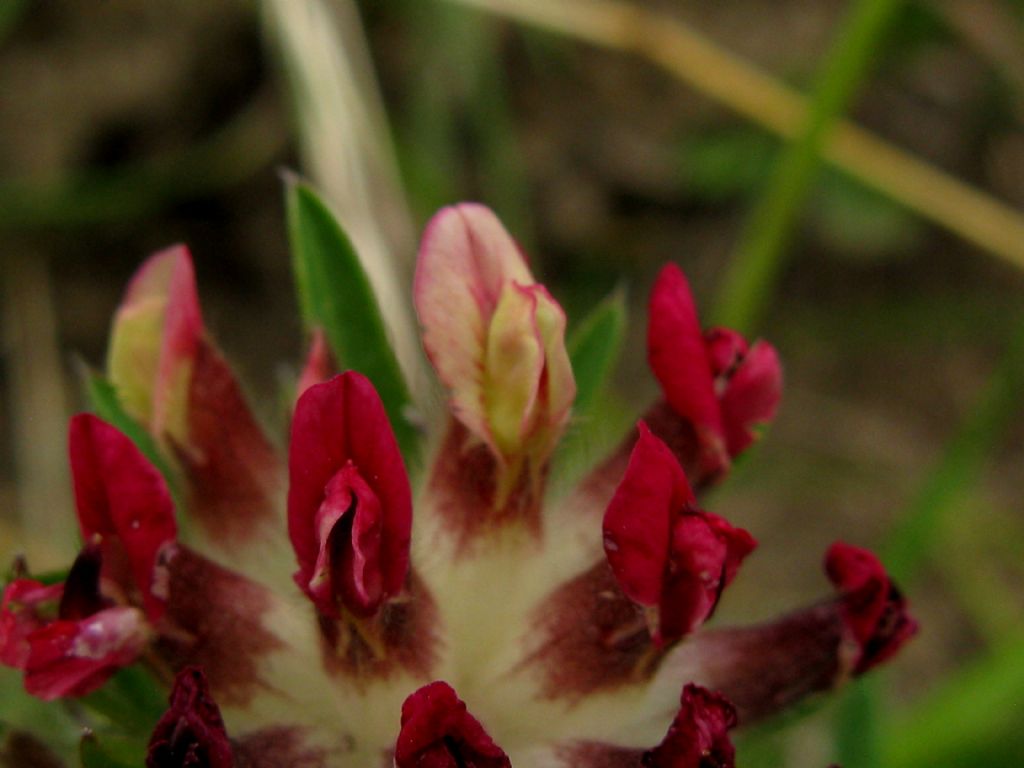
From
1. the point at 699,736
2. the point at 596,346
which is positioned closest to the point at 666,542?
the point at 699,736

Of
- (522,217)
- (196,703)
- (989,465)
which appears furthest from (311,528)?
(989,465)

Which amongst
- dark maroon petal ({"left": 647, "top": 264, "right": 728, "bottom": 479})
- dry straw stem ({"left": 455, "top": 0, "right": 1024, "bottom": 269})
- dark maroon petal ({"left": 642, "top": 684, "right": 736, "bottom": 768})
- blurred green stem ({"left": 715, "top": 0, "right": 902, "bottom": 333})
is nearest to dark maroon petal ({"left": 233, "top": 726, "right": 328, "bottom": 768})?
dark maroon petal ({"left": 642, "top": 684, "right": 736, "bottom": 768})

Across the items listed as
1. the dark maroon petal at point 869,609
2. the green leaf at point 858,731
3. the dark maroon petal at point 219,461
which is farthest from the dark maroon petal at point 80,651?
the green leaf at point 858,731

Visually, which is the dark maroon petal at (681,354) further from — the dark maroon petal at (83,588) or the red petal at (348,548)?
the dark maroon petal at (83,588)

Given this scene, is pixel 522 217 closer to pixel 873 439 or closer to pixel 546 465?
pixel 873 439

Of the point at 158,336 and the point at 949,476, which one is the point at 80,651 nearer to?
the point at 158,336

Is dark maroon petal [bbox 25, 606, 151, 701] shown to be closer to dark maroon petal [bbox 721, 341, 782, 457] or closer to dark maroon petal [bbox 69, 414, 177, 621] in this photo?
dark maroon petal [bbox 69, 414, 177, 621]

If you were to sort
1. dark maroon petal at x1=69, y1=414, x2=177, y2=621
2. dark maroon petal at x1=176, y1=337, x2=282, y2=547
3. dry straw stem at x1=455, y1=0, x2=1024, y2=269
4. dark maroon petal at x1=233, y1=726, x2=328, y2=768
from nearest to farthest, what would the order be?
1. dark maroon petal at x1=69, y1=414, x2=177, y2=621
2. dark maroon petal at x1=233, y1=726, x2=328, y2=768
3. dark maroon petal at x1=176, y1=337, x2=282, y2=547
4. dry straw stem at x1=455, y1=0, x2=1024, y2=269
